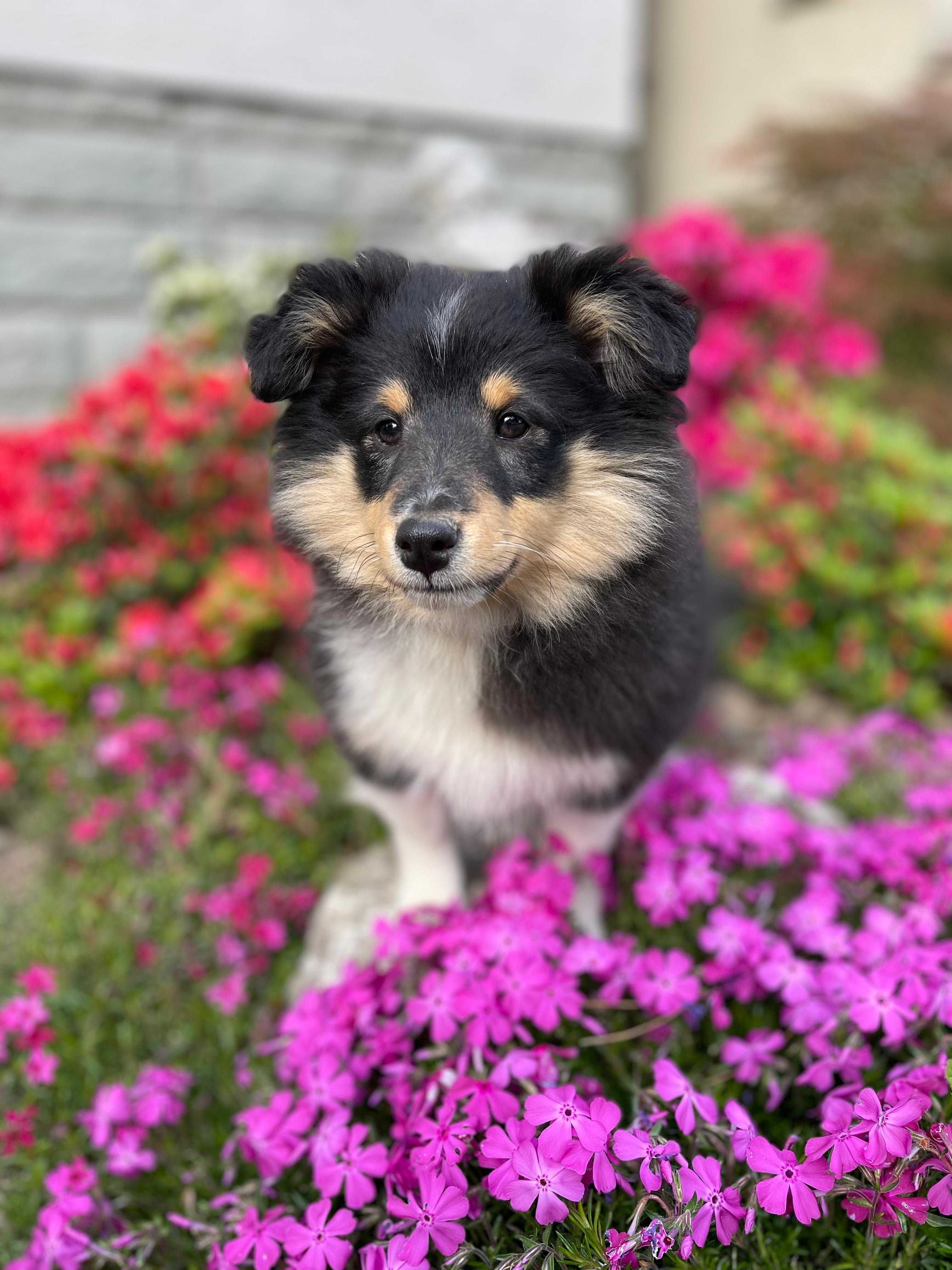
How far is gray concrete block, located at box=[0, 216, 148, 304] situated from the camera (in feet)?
17.9

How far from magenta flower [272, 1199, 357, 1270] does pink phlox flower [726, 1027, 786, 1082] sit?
87 cm

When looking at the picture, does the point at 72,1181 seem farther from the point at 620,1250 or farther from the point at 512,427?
the point at 512,427

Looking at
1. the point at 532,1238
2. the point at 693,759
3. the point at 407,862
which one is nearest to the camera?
the point at 532,1238

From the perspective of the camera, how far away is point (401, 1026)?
217 centimetres

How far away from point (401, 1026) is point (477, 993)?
0.76 feet

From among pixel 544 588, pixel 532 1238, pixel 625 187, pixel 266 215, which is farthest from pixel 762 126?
pixel 532 1238

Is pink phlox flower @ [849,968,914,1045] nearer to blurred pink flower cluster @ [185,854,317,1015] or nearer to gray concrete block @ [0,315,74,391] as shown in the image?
blurred pink flower cluster @ [185,854,317,1015]

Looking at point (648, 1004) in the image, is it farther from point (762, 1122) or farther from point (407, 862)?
point (407, 862)

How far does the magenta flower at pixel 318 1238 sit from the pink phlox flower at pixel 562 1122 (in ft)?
1.26

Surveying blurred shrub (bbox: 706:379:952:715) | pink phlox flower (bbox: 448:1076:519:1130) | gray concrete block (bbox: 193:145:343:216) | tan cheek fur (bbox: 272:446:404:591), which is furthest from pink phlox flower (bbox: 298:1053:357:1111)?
gray concrete block (bbox: 193:145:343:216)

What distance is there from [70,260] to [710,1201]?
5.84m

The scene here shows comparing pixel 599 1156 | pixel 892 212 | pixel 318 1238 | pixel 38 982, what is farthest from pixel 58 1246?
pixel 892 212

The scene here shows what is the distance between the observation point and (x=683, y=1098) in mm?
1818

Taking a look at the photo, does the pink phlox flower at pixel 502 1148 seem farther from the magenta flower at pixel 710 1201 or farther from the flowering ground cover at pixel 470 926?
the magenta flower at pixel 710 1201
